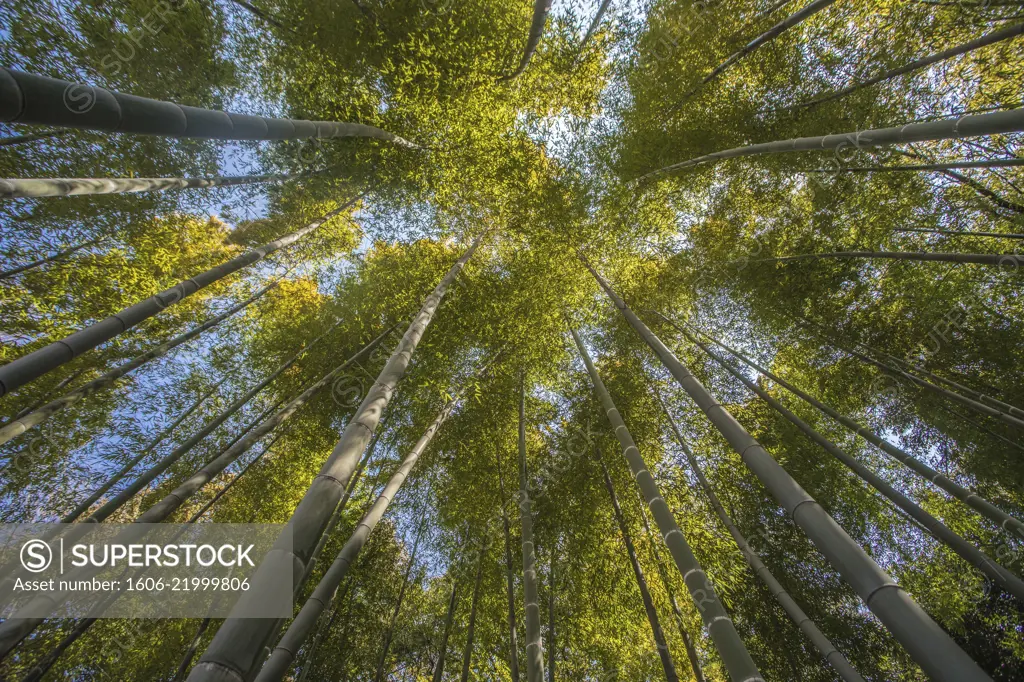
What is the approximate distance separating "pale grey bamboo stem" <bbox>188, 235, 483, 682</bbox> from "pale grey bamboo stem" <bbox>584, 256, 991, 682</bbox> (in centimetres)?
167

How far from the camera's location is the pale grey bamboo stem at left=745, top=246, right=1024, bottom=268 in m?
3.25

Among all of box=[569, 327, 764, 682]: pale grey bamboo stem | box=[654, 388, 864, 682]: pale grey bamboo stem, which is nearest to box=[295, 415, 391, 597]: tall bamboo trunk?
box=[569, 327, 764, 682]: pale grey bamboo stem

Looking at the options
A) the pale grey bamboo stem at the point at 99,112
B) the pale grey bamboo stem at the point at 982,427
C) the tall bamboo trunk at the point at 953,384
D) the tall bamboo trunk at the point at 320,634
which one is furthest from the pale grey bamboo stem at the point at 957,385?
the tall bamboo trunk at the point at 320,634

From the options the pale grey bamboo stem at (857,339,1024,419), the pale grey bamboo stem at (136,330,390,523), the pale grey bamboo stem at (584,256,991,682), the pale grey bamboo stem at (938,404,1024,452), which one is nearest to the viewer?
the pale grey bamboo stem at (584,256,991,682)

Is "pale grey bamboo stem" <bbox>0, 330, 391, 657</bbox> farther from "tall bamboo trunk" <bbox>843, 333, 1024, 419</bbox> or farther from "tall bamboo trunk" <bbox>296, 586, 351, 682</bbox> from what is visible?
"tall bamboo trunk" <bbox>843, 333, 1024, 419</bbox>

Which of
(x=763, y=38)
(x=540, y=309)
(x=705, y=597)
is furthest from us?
(x=540, y=309)

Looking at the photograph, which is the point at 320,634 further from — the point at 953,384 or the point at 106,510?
the point at 953,384

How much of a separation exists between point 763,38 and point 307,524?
217 inches

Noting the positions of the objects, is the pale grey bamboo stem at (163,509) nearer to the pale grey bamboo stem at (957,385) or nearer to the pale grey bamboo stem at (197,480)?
the pale grey bamboo stem at (197,480)

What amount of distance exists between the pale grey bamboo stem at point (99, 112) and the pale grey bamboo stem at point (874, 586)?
2560mm

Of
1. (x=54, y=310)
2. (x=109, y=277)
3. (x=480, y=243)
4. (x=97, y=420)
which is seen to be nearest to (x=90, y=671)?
(x=97, y=420)

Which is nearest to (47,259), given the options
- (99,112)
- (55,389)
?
(55,389)

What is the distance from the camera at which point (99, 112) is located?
1.25 m

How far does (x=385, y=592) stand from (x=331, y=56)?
6.84m
